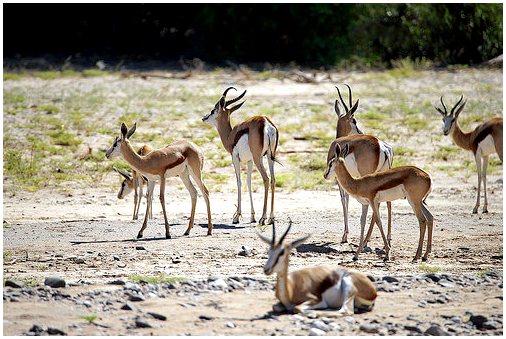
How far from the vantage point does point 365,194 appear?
960cm

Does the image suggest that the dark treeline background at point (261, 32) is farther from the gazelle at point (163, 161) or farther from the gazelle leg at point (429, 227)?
the gazelle leg at point (429, 227)

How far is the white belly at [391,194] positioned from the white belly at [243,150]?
2864 mm

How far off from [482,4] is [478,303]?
20.9m

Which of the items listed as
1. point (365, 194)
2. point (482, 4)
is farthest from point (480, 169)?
point (482, 4)

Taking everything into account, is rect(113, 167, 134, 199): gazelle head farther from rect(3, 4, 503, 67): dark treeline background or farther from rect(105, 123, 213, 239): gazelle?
rect(3, 4, 503, 67): dark treeline background

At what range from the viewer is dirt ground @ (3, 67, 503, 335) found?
7.31m

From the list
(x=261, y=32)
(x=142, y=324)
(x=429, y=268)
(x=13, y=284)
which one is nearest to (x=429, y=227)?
(x=429, y=268)

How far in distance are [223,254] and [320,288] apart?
249 cm

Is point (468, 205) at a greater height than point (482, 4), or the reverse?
point (482, 4)

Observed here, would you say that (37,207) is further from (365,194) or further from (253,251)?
(365,194)

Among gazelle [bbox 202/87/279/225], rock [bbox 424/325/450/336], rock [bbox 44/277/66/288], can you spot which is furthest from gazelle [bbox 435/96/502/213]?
rock [bbox 44/277/66/288]

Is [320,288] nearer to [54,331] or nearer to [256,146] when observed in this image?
[54,331]

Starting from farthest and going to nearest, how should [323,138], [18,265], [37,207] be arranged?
1. [323,138]
2. [37,207]
3. [18,265]

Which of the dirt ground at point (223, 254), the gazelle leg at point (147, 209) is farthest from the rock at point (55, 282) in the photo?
the gazelle leg at point (147, 209)
